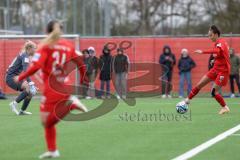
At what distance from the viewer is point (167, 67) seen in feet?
85.2

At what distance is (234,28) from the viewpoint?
46.4 meters

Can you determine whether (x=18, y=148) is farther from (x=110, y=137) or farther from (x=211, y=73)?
(x=211, y=73)

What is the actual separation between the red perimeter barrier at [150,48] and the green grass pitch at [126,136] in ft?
30.8

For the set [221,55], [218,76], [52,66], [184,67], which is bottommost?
[184,67]

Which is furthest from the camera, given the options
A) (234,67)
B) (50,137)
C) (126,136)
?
(234,67)

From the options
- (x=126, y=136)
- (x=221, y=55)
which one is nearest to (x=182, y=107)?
(x=221, y=55)

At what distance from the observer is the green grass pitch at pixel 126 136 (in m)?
9.78

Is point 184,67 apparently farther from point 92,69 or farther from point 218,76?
point 218,76

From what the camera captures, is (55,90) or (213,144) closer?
(55,90)

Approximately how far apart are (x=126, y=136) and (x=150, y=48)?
50.8 feet

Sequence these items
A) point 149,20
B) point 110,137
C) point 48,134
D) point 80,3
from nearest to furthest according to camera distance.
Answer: point 48,134, point 110,137, point 80,3, point 149,20

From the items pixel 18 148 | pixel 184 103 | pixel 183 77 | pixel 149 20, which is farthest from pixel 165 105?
pixel 149 20

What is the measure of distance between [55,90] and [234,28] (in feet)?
125

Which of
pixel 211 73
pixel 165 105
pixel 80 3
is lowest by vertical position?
pixel 165 105
